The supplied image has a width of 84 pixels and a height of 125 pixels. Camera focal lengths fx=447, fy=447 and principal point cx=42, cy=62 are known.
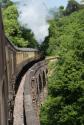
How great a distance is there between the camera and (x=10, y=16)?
169 feet

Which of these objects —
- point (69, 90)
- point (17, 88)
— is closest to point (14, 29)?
point (17, 88)

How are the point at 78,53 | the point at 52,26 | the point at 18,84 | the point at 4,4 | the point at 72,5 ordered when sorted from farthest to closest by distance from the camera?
the point at 4,4 → the point at 72,5 → the point at 52,26 → the point at 18,84 → the point at 78,53

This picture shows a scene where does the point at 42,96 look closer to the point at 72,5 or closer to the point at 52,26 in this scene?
the point at 52,26

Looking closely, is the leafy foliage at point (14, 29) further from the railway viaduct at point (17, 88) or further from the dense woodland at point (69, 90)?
the dense woodland at point (69, 90)

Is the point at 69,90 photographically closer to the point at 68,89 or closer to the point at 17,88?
the point at 68,89

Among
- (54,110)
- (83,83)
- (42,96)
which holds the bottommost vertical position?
(42,96)

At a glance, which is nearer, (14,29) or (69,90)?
(69,90)

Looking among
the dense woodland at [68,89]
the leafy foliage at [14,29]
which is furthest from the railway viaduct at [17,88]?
the leafy foliage at [14,29]

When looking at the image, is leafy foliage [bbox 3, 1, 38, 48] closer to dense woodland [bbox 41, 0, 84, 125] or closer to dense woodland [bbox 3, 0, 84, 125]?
dense woodland [bbox 3, 0, 84, 125]

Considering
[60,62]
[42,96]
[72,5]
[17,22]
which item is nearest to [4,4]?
[17,22]

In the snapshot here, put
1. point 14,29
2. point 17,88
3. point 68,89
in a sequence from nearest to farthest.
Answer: point 68,89
point 17,88
point 14,29

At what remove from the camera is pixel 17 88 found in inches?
963

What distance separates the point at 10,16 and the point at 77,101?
124 ft

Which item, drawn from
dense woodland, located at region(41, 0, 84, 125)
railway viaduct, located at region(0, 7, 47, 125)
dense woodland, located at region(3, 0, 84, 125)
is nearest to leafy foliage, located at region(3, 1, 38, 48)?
railway viaduct, located at region(0, 7, 47, 125)
